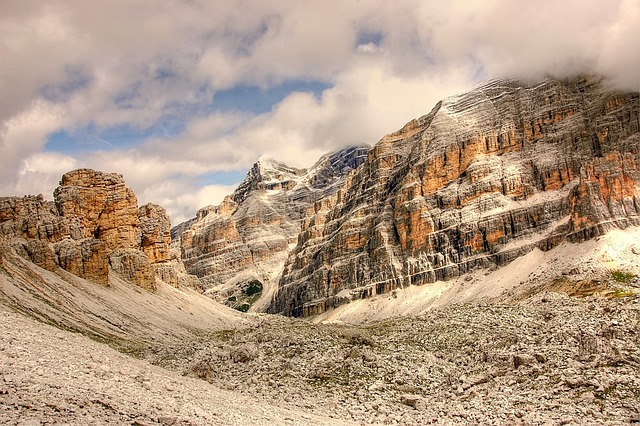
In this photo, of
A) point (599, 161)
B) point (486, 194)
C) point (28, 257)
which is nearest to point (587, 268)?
point (599, 161)

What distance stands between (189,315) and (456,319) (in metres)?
57.0

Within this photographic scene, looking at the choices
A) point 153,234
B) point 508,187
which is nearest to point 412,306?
point 508,187

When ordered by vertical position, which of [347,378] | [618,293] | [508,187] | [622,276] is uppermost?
[508,187]

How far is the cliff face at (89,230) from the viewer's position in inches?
4031

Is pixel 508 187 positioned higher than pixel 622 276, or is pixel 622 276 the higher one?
pixel 508 187

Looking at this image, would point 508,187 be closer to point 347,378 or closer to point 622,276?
point 622,276

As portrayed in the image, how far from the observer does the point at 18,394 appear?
24.8 m

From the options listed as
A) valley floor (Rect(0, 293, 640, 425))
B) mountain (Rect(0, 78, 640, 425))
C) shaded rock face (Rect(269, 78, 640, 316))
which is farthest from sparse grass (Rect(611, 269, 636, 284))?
valley floor (Rect(0, 293, 640, 425))

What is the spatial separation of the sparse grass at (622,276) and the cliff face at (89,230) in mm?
84756

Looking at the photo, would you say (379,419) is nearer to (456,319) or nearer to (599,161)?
(456,319)

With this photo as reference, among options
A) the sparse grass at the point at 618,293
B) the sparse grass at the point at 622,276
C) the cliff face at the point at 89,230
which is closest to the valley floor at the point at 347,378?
the sparse grass at the point at 618,293

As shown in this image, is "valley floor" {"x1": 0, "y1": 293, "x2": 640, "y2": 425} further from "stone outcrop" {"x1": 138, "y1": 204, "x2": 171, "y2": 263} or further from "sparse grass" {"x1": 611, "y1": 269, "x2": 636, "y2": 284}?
"stone outcrop" {"x1": 138, "y1": 204, "x2": 171, "y2": 263}

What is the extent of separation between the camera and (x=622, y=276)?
10000 centimetres

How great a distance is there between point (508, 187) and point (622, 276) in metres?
65.9
